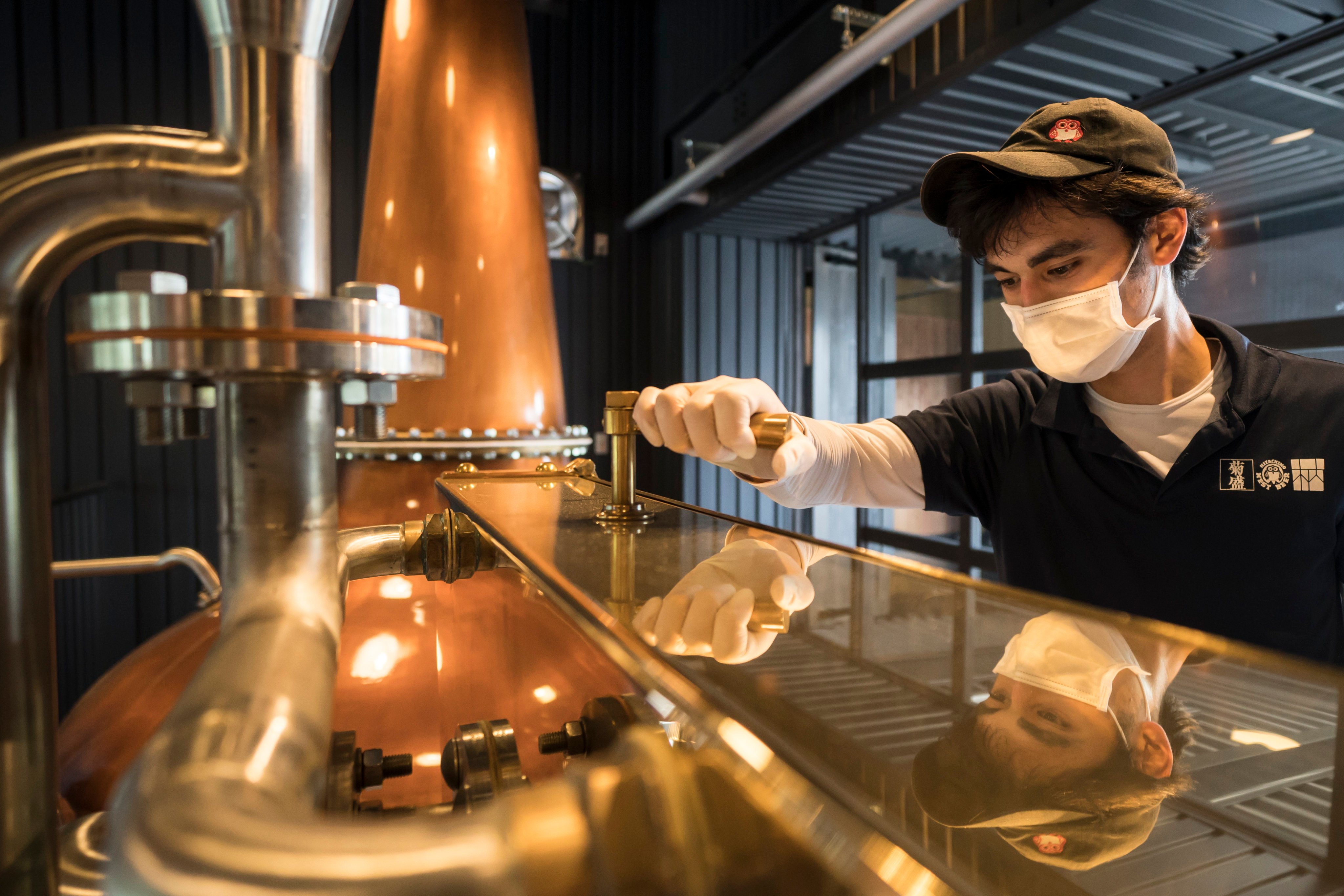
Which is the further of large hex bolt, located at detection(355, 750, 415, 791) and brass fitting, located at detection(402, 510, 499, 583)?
brass fitting, located at detection(402, 510, 499, 583)

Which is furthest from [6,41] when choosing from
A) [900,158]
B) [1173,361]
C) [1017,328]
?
[1173,361]

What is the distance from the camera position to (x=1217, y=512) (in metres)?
1.17

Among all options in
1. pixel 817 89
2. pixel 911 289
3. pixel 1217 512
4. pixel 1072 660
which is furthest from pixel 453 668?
pixel 911 289

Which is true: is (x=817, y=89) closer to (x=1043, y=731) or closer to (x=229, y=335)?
(x=229, y=335)

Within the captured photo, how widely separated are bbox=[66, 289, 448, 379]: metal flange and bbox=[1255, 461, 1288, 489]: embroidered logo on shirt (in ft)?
4.13

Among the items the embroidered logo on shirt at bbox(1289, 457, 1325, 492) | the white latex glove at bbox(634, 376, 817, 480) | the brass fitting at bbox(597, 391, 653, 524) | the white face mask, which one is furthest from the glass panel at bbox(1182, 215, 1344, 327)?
the brass fitting at bbox(597, 391, 653, 524)

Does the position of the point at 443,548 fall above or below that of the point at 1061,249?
below

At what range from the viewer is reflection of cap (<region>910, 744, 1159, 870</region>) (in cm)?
20

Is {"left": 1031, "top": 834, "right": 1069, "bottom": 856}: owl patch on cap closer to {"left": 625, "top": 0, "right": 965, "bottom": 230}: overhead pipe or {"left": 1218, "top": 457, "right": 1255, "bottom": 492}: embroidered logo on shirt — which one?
{"left": 1218, "top": 457, "right": 1255, "bottom": 492}: embroidered logo on shirt

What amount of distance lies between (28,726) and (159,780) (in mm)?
336

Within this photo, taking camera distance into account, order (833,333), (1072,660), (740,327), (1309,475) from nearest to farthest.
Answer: (1072,660) < (1309,475) < (740,327) < (833,333)

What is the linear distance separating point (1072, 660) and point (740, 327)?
4493 mm

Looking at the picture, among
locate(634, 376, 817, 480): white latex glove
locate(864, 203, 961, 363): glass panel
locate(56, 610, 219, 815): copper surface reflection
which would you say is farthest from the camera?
locate(864, 203, 961, 363): glass panel

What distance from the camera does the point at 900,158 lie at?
332cm
